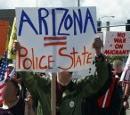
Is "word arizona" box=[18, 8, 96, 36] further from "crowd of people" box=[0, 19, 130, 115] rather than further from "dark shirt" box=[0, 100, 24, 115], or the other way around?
"dark shirt" box=[0, 100, 24, 115]

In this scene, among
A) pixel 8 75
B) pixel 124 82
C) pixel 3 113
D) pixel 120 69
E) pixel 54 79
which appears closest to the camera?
pixel 54 79

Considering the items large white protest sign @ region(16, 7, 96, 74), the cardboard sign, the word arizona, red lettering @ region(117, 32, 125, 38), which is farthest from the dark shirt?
red lettering @ region(117, 32, 125, 38)

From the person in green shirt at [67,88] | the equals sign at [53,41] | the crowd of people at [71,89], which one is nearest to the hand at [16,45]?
the crowd of people at [71,89]

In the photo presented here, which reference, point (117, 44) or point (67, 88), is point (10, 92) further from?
point (117, 44)

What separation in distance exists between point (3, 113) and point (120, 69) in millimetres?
5189

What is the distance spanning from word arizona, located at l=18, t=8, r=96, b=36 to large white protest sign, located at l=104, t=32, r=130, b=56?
870cm

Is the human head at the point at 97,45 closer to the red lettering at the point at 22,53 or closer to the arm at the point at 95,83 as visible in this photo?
the arm at the point at 95,83

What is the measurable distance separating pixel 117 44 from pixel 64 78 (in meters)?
9.10

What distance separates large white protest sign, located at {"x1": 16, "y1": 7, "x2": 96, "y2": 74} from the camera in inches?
233

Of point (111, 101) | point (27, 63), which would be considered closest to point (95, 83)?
point (27, 63)

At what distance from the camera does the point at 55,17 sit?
235 inches

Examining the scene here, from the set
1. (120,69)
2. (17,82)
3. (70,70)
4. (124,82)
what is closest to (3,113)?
(17,82)

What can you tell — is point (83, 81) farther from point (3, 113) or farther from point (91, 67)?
point (3, 113)

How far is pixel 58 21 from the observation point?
235 inches
